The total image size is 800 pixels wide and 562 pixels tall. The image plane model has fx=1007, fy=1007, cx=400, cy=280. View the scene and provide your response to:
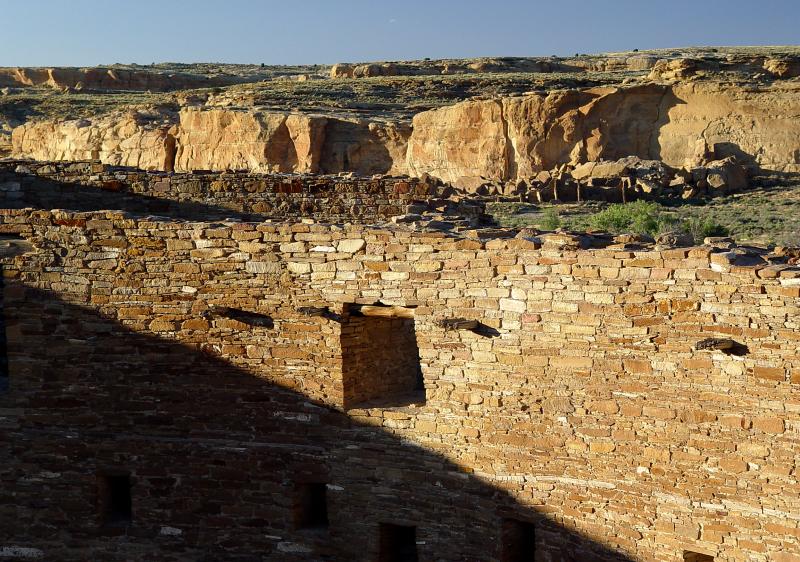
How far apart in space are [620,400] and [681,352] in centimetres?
52

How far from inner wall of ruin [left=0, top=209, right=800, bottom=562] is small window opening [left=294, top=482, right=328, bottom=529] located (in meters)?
0.06

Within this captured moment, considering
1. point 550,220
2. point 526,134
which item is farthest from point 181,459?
point 526,134

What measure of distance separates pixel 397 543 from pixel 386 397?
1.11 meters

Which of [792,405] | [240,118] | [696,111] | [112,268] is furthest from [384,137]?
[792,405]

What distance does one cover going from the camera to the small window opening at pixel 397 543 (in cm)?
745

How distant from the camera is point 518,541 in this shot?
7031mm

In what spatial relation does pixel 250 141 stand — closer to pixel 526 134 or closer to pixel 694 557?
pixel 526 134

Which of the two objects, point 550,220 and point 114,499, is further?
point 550,220

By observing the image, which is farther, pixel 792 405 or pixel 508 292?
pixel 508 292

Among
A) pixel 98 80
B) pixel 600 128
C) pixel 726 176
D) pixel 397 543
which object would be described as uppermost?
pixel 98 80

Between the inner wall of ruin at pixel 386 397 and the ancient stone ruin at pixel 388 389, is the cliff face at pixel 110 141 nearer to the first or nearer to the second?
the ancient stone ruin at pixel 388 389

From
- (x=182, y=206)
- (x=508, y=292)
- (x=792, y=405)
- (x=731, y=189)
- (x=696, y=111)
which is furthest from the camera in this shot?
(x=696, y=111)

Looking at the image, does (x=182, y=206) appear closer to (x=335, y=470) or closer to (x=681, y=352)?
(x=335, y=470)

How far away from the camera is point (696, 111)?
113 ft
